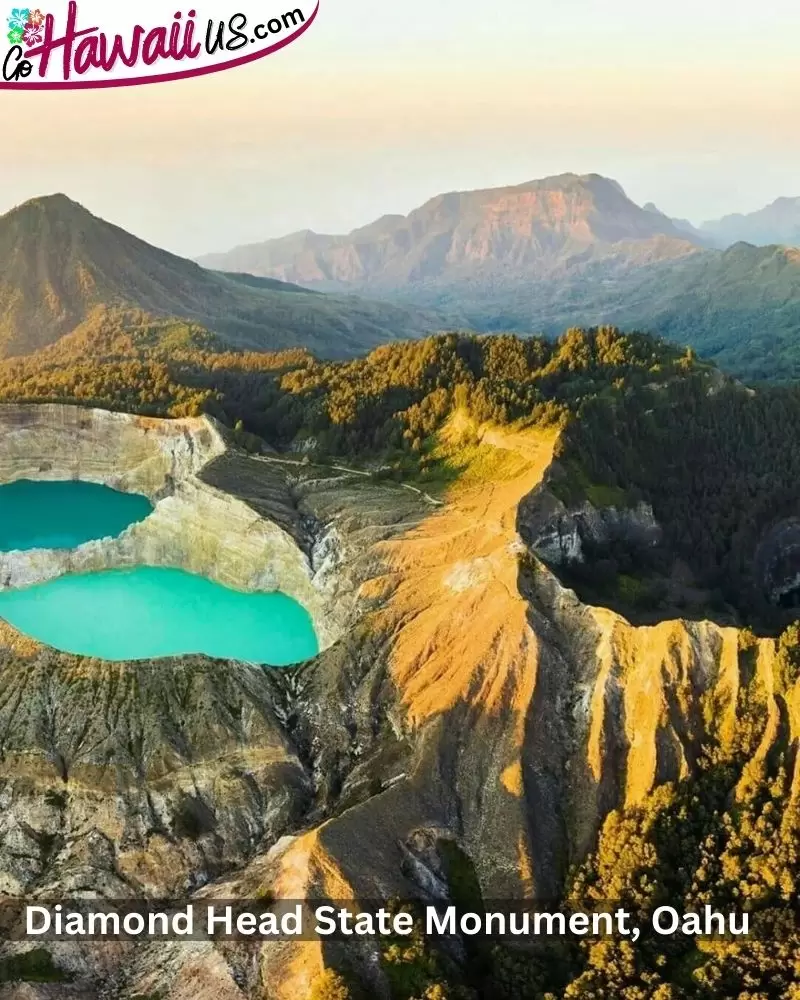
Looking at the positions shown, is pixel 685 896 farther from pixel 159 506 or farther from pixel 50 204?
pixel 50 204

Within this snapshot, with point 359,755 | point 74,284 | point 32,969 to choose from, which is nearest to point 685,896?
point 359,755

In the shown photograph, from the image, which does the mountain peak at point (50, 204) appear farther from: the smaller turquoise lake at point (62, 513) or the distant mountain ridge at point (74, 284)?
the smaller turquoise lake at point (62, 513)

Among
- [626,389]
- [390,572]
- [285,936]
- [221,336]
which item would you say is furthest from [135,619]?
[221,336]

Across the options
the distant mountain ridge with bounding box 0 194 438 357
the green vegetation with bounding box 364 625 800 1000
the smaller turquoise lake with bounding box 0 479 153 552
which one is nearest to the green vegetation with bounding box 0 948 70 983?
the green vegetation with bounding box 364 625 800 1000

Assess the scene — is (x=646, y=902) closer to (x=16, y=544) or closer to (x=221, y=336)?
(x=16, y=544)

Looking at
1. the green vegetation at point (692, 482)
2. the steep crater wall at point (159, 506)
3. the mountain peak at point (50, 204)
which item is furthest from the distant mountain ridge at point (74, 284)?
the green vegetation at point (692, 482)

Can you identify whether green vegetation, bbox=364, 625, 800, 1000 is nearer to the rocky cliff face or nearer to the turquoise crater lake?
the rocky cliff face
